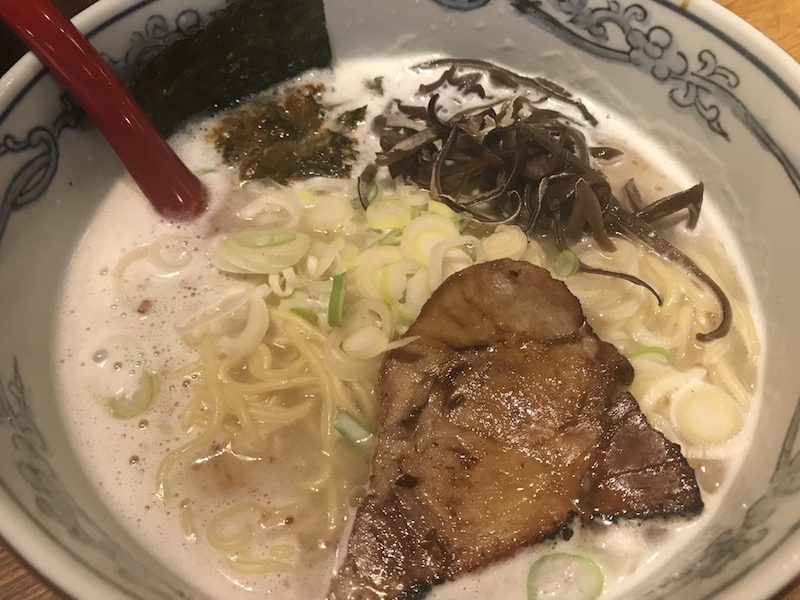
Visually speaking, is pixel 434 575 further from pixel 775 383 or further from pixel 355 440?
pixel 775 383

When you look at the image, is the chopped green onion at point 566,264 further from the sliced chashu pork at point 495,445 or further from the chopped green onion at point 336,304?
the chopped green onion at point 336,304

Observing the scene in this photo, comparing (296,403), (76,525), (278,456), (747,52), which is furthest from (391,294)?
(747,52)

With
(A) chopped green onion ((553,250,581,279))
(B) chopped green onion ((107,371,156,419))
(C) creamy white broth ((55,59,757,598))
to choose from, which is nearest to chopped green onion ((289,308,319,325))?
(C) creamy white broth ((55,59,757,598))

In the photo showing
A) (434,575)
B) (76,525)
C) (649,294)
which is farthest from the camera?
(649,294)

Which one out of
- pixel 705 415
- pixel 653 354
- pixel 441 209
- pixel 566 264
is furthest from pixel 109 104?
pixel 705 415

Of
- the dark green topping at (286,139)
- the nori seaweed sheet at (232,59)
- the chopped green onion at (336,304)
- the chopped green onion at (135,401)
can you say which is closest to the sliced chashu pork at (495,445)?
the chopped green onion at (336,304)

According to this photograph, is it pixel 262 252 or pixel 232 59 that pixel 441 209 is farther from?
pixel 232 59

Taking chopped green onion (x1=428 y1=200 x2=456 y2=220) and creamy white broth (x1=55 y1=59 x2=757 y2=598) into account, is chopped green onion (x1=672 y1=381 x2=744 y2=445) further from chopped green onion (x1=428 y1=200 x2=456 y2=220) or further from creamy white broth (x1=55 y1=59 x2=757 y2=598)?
chopped green onion (x1=428 y1=200 x2=456 y2=220)
